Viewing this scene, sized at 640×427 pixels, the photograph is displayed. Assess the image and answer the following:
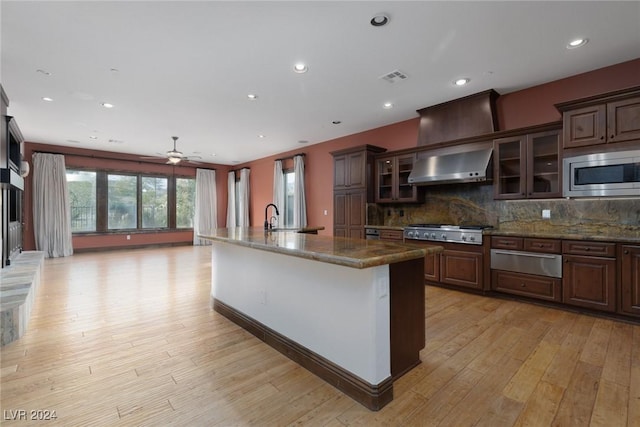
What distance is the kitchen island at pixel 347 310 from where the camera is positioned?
1.74m

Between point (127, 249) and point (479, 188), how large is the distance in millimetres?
8952

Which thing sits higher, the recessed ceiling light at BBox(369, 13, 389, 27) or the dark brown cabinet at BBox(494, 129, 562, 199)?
the recessed ceiling light at BBox(369, 13, 389, 27)

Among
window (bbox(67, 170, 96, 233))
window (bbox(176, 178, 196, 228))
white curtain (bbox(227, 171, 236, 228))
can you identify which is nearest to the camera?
window (bbox(67, 170, 96, 233))

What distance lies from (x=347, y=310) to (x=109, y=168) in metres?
8.82

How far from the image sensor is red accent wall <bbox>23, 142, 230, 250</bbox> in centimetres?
696

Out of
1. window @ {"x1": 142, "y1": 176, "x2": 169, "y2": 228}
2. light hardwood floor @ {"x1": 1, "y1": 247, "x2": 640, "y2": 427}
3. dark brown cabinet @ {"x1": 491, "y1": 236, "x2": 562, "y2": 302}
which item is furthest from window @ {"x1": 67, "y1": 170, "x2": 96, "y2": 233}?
dark brown cabinet @ {"x1": 491, "y1": 236, "x2": 562, "y2": 302}

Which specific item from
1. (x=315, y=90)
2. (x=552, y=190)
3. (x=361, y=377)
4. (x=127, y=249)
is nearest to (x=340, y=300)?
(x=361, y=377)

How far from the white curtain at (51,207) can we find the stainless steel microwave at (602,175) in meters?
10.0

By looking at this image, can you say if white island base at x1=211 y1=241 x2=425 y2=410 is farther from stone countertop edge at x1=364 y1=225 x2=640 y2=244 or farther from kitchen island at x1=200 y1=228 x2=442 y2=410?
stone countertop edge at x1=364 y1=225 x2=640 y2=244

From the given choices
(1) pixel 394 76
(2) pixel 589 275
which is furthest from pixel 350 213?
(2) pixel 589 275

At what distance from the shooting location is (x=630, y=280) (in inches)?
115

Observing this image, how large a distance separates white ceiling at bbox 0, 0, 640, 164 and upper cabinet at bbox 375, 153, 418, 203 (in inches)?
31.7

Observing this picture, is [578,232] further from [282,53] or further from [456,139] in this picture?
[282,53]

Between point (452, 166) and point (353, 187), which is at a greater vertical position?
point (452, 166)
